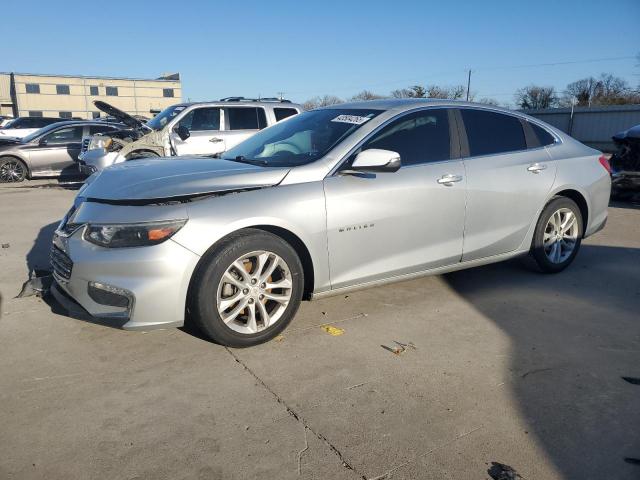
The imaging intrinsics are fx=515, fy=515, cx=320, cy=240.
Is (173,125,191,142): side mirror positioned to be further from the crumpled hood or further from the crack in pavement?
the crack in pavement

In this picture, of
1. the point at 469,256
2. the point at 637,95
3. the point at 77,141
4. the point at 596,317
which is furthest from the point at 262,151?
the point at 637,95

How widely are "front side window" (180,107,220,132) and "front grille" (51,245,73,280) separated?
6.63 m

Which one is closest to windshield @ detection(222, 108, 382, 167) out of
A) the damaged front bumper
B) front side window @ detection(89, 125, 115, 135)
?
the damaged front bumper

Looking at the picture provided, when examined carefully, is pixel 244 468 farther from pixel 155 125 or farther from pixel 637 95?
pixel 637 95

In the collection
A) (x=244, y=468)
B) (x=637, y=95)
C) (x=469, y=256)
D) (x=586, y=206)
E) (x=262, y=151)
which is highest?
(x=637, y=95)

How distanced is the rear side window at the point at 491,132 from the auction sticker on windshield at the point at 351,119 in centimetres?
100

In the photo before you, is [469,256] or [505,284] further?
[505,284]

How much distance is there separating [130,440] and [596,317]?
→ 3.53m

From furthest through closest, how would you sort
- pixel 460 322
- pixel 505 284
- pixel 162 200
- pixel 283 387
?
pixel 505 284 → pixel 460 322 → pixel 162 200 → pixel 283 387

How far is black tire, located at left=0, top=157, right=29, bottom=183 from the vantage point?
12.6 meters

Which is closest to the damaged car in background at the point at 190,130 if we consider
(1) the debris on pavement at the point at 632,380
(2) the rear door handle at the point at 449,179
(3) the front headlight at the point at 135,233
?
(2) the rear door handle at the point at 449,179

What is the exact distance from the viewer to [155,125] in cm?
1002

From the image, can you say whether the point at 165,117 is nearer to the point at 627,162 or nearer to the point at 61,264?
the point at 61,264

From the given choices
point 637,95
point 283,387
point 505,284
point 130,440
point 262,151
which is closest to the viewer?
point 130,440
